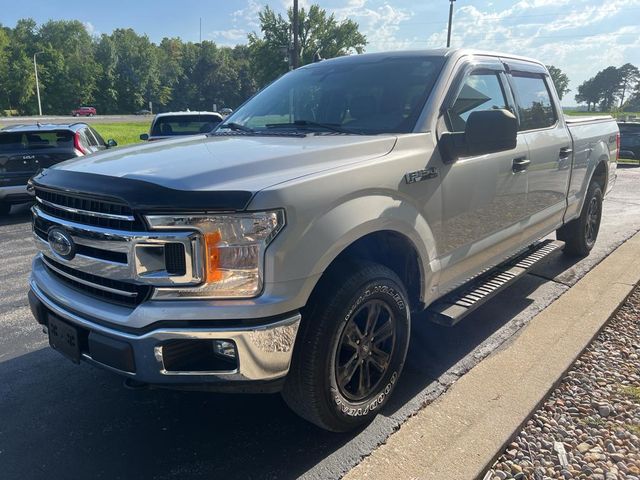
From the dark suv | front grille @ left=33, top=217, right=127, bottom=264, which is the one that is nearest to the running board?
front grille @ left=33, top=217, right=127, bottom=264

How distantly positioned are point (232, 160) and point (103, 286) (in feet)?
2.66

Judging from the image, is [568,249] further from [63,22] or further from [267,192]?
[63,22]

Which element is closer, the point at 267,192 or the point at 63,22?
the point at 267,192

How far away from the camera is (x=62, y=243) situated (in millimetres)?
2496

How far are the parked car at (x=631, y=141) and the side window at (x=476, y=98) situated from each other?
16.7 m

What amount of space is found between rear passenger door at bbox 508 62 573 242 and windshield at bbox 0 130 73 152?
7.54 meters

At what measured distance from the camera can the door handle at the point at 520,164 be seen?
3744 millimetres

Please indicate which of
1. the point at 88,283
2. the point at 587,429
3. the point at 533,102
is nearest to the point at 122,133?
the point at 533,102

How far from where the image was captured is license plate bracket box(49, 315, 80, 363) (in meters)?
2.44

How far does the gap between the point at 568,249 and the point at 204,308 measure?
4.92m

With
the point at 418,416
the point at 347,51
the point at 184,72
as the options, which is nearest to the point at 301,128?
the point at 418,416

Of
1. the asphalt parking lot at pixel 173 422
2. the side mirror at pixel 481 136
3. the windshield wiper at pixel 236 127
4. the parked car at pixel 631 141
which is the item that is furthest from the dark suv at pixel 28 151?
the parked car at pixel 631 141

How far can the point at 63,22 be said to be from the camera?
118562 millimetres

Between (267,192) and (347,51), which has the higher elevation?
(347,51)
